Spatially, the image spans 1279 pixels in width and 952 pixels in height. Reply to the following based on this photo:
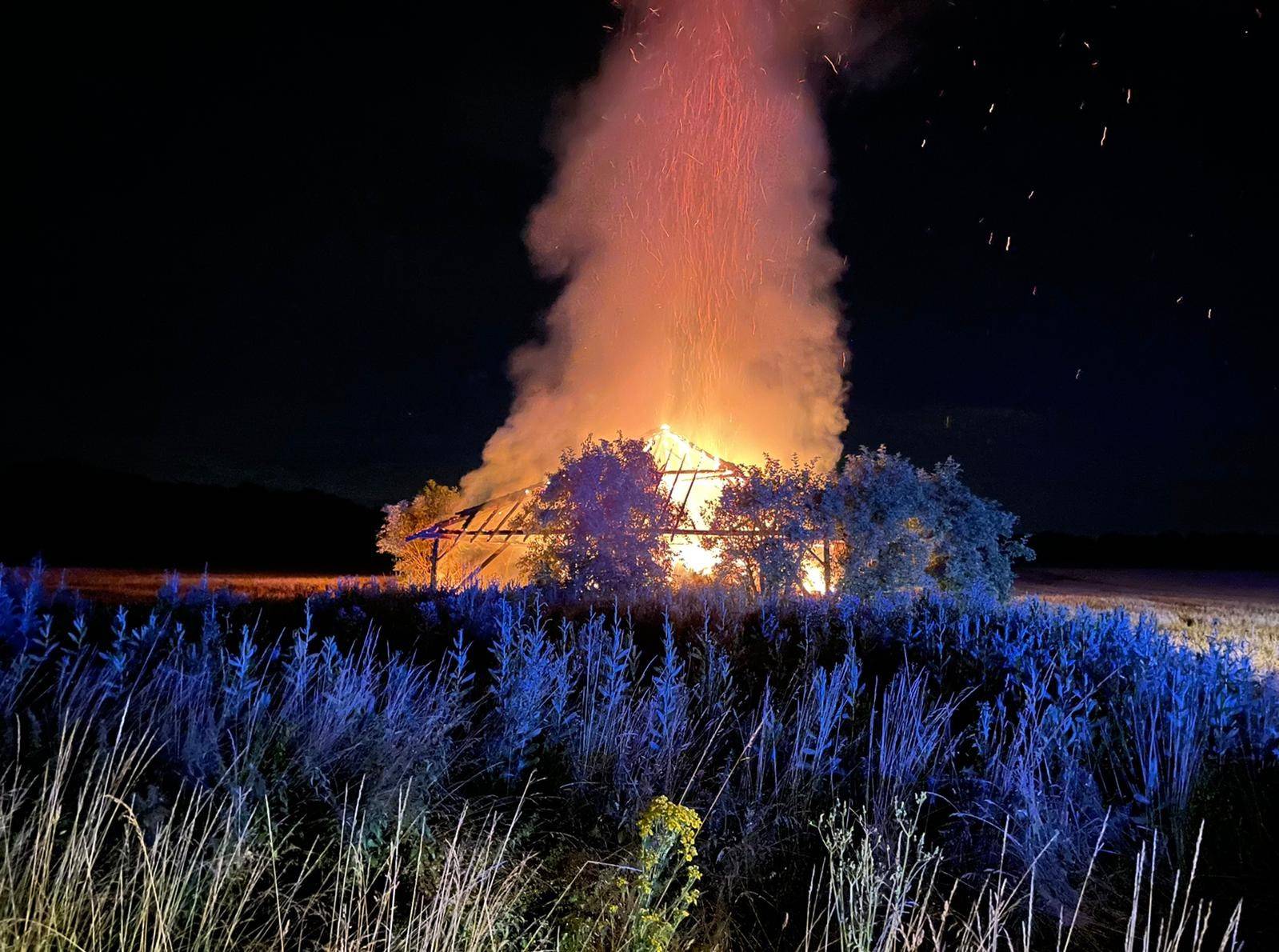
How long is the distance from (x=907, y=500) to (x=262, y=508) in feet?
226

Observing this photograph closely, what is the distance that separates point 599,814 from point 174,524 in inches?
2816

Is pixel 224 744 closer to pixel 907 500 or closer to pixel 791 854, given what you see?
pixel 791 854

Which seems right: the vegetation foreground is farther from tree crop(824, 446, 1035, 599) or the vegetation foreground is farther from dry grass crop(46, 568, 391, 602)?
dry grass crop(46, 568, 391, 602)

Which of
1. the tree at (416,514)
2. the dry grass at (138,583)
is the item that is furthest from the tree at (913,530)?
the tree at (416,514)

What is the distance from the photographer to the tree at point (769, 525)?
16078 mm

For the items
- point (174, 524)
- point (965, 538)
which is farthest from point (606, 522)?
point (174, 524)

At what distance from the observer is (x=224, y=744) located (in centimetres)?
347

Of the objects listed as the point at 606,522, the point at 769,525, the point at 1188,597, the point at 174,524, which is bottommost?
the point at 1188,597

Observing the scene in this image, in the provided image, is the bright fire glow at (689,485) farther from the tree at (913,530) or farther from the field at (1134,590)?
the field at (1134,590)

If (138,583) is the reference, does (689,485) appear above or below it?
above

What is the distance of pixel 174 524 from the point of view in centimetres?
6656

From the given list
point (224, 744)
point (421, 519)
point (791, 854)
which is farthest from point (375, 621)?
point (421, 519)

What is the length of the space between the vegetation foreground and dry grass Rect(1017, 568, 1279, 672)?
2448 millimetres

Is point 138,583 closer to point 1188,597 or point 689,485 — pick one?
point 689,485
